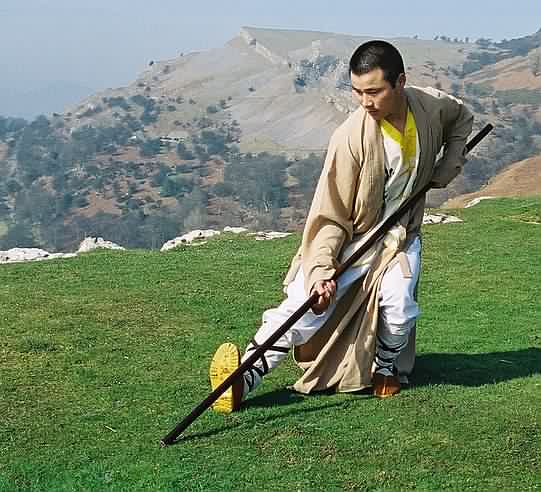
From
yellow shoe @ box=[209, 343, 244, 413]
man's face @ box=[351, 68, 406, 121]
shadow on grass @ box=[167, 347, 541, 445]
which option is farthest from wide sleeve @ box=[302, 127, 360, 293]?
shadow on grass @ box=[167, 347, 541, 445]

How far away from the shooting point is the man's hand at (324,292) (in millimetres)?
5184

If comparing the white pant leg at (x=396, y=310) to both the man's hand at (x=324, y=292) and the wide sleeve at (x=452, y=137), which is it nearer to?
the man's hand at (x=324, y=292)

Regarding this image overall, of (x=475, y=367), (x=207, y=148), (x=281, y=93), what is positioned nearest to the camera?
(x=475, y=367)

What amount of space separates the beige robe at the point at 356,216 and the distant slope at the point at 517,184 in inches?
665

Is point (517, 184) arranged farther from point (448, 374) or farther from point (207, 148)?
point (207, 148)

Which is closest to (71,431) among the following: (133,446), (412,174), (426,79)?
(133,446)

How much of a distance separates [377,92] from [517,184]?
801 inches

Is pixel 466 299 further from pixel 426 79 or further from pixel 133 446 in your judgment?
pixel 426 79

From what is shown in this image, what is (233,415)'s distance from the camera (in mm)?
5312

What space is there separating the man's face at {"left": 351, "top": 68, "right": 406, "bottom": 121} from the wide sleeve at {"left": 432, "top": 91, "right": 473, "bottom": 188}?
0.56 metres

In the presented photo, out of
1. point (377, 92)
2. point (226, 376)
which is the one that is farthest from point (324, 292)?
point (377, 92)

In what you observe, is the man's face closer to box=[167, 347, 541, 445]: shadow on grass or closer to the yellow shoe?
the yellow shoe

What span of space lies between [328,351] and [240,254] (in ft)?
21.6

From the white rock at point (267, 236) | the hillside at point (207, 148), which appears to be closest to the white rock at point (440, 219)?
the white rock at point (267, 236)
